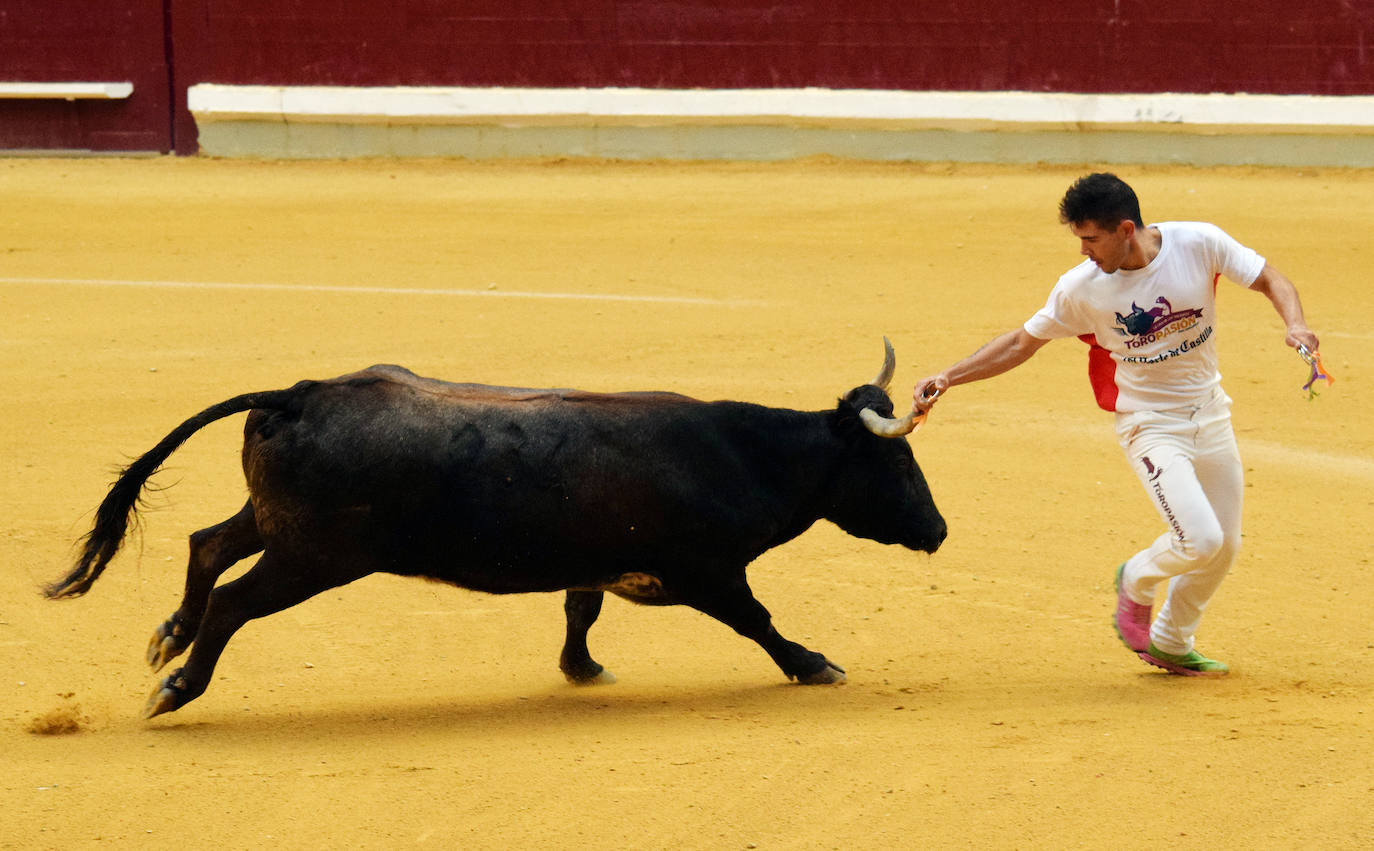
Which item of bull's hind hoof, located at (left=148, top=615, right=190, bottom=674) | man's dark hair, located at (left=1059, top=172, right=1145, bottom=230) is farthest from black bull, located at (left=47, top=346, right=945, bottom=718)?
man's dark hair, located at (left=1059, top=172, right=1145, bottom=230)

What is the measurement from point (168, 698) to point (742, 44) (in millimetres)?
14432

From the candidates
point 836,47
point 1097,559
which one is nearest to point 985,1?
point 836,47

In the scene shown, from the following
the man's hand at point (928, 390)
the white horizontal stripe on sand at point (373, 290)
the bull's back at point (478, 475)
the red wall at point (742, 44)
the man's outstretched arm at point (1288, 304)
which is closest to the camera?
the man's outstretched arm at point (1288, 304)

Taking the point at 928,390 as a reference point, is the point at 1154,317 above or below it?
above

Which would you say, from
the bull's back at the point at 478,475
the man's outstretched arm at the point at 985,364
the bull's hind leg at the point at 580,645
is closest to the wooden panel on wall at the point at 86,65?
the bull's back at the point at 478,475

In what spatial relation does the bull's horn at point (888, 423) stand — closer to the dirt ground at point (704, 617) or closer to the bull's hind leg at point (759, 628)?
the bull's hind leg at point (759, 628)

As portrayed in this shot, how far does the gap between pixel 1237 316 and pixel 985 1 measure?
6748 mm

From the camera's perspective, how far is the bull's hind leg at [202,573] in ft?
18.8

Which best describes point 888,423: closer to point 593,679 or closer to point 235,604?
point 593,679

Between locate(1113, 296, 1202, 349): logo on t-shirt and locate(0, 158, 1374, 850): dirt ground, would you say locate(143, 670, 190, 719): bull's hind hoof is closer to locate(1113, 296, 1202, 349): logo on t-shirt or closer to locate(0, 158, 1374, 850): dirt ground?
locate(0, 158, 1374, 850): dirt ground

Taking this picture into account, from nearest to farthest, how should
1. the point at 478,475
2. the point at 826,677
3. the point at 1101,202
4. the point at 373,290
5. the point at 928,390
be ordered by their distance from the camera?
the point at 1101,202 → the point at 478,475 → the point at 928,390 → the point at 826,677 → the point at 373,290

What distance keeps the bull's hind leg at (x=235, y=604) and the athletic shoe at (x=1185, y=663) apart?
2.52 meters

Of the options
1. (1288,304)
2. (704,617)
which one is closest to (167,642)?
(704,617)

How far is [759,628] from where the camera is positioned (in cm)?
579
